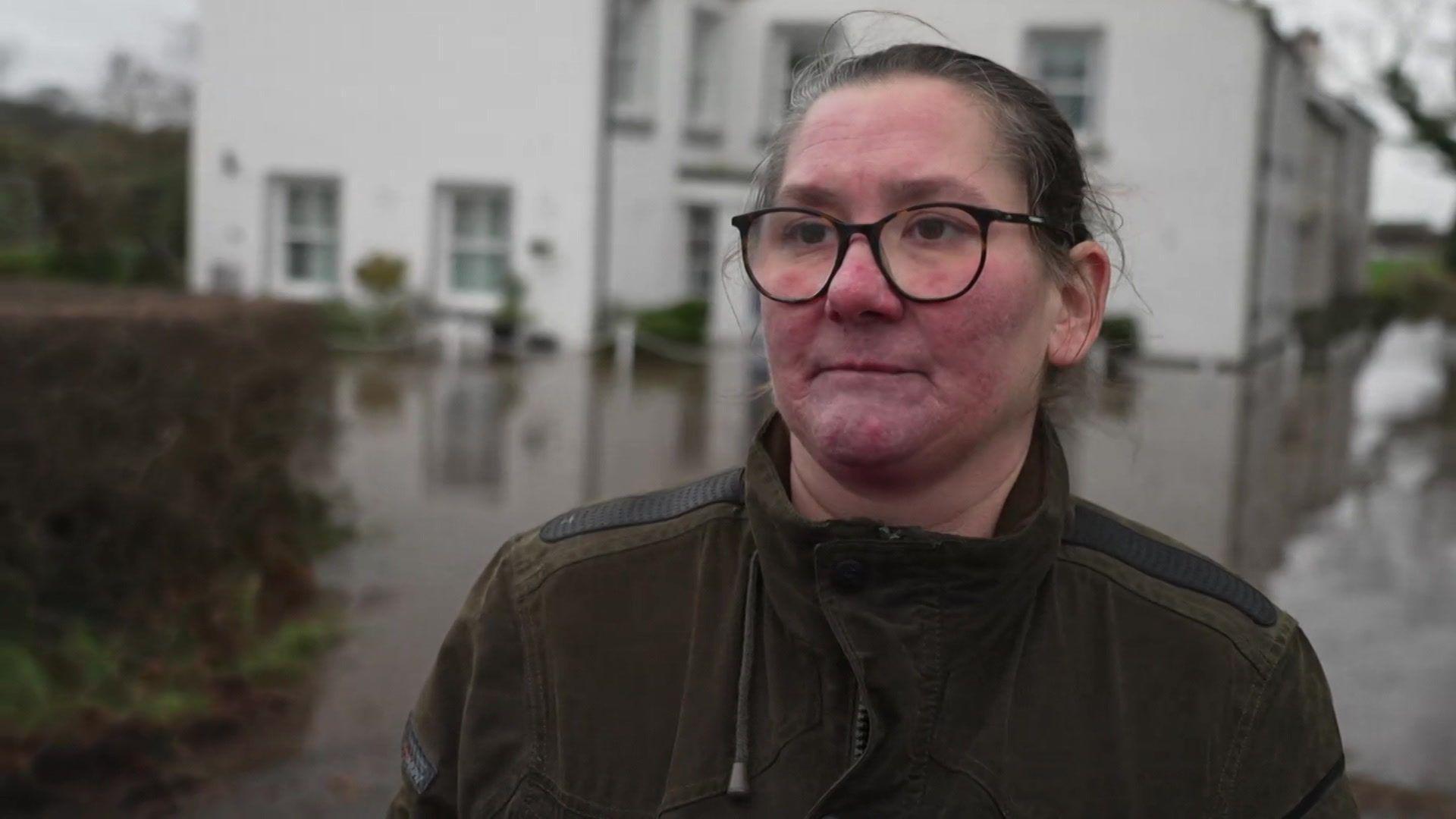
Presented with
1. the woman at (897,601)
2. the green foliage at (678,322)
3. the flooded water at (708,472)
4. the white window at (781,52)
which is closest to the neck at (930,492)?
the woman at (897,601)

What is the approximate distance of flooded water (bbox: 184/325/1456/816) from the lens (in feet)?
19.9

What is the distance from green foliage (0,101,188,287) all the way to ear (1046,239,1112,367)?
24.4m

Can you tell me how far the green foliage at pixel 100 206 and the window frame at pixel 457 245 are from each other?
4651 mm

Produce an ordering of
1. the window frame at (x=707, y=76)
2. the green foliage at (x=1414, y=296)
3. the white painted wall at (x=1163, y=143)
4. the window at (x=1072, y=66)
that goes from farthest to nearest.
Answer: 1. the green foliage at (x=1414, y=296)
2. the window frame at (x=707, y=76)
3. the window at (x=1072, y=66)
4. the white painted wall at (x=1163, y=143)

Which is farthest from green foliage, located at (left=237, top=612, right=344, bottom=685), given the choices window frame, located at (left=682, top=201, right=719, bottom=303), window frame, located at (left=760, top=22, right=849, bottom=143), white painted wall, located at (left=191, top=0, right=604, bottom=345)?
window frame, located at (left=760, top=22, right=849, bottom=143)

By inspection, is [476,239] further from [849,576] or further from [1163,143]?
[849,576]

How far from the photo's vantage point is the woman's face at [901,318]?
1864mm

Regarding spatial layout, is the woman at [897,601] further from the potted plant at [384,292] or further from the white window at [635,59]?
the white window at [635,59]

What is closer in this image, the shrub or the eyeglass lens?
the eyeglass lens

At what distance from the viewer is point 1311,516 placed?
11.6m

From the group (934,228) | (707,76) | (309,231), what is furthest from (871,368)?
(707,76)

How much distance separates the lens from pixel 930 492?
6.43 ft

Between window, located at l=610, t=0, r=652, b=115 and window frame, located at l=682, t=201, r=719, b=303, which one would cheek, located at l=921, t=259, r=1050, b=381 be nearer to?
window, located at l=610, t=0, r=652, b=115

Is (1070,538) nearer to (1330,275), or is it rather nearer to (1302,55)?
(1302,55)
